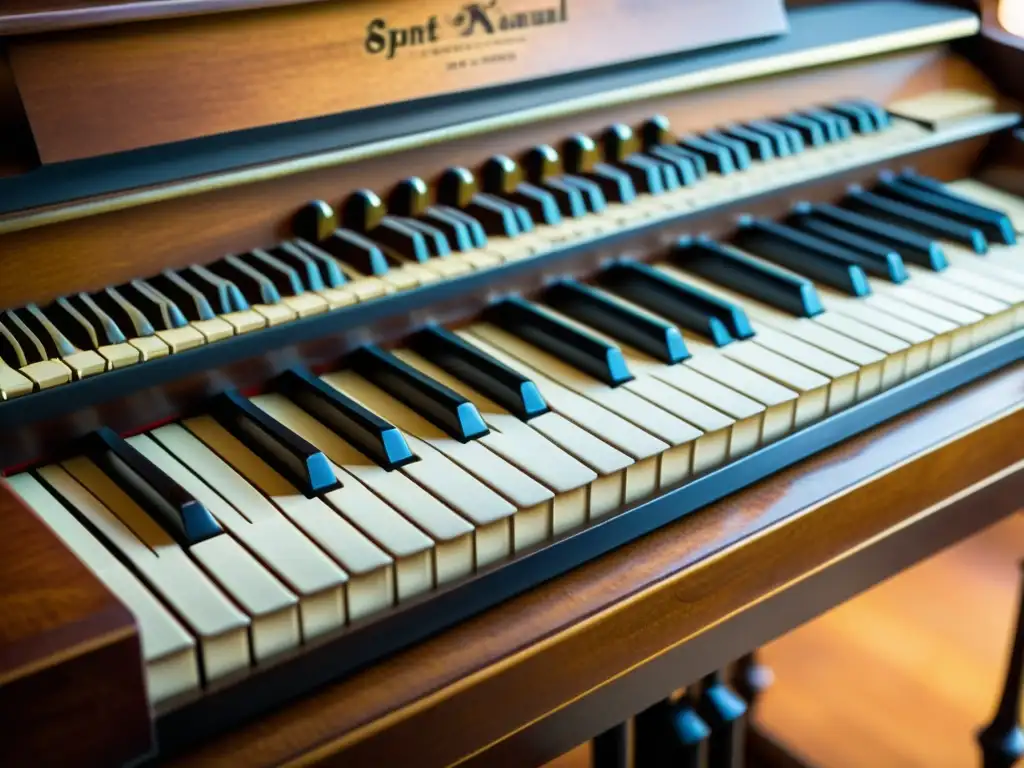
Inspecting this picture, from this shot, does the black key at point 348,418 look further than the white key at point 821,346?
No

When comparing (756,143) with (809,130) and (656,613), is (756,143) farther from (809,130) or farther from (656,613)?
(656,613)

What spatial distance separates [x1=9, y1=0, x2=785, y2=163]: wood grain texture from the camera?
860mm

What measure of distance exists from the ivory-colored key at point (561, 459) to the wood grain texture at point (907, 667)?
1.22 metres

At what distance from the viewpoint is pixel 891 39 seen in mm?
1384

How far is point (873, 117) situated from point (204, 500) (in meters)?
0.97

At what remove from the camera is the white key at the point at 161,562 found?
651 mm

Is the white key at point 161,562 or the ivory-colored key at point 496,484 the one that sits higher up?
the white key at point 161,562

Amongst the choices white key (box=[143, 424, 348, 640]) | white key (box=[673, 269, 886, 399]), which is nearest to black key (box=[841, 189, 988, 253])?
white key (box=[673, 269, 886, 399])

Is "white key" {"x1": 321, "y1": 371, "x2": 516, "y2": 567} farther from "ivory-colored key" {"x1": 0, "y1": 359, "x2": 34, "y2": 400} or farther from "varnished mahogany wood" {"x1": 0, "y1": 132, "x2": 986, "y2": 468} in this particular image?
"ivory-colored key" {"x1": 0, "y1": 359, "x2": 34, "y2": 400}

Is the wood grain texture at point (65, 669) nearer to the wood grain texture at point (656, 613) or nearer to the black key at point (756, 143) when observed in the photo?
the wood grain texture at point (656, 613)

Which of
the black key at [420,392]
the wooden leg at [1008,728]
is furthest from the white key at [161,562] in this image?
the wooden leg at [1008,728]

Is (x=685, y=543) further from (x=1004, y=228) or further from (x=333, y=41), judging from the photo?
(x=1004, y=228)

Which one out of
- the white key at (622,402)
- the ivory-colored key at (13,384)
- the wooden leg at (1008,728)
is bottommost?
the wooden leg at (1008,728)

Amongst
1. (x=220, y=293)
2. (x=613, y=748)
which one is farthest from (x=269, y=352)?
(x=613, y=748)
